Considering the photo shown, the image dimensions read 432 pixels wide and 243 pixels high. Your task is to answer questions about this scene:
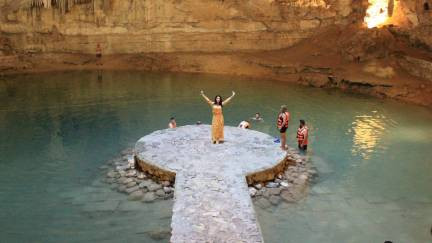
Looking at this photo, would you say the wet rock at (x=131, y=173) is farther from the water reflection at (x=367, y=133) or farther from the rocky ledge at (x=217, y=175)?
the water reflection at (x=367, y=133)

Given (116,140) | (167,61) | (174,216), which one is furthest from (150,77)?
(174,216)

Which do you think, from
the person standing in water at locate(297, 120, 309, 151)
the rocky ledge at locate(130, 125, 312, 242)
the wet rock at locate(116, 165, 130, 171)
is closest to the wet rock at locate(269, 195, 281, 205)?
the rocky ledge at locate(130, 125, 312, 242)

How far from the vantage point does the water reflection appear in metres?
14.7

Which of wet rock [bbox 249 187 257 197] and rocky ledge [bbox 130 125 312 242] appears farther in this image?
wet rock [bbox 249 187 257 197]

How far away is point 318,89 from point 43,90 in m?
13.6

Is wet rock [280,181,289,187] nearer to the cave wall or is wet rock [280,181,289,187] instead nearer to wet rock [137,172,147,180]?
wet rock [137,172,147,180]

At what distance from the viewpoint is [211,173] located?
36.4ft

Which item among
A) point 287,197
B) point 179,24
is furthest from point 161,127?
point 179,24

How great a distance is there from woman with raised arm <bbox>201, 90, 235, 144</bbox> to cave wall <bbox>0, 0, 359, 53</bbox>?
16750 millimetres

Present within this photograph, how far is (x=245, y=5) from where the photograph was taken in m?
28.8

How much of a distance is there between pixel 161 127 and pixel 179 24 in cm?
1423

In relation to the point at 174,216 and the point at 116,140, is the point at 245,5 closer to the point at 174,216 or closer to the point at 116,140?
the point at 116,140

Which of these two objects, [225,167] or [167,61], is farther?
[167,61]

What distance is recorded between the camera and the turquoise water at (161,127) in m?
9.89
